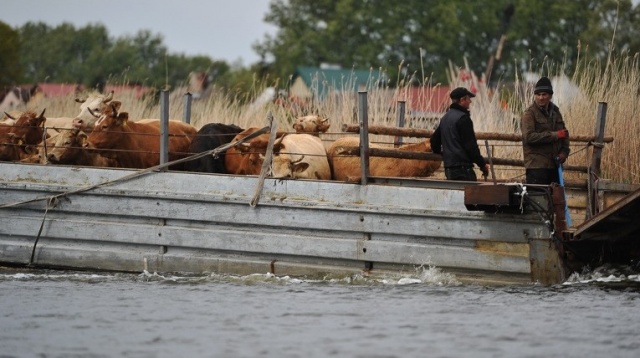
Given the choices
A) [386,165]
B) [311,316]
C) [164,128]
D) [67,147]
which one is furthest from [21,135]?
[311,316]

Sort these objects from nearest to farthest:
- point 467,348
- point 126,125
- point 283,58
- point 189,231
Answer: point 467,348
point 189,231
point 126,125
point 283,58

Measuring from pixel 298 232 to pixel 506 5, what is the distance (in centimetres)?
5543

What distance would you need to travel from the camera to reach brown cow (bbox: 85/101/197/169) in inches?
708

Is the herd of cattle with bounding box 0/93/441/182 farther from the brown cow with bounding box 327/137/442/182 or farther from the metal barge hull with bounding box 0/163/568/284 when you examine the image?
the metal barge hull with bounding box 0/163/568/284

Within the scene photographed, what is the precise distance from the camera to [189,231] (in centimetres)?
1673

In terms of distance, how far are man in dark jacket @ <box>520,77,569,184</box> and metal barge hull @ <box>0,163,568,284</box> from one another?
2.59 ft

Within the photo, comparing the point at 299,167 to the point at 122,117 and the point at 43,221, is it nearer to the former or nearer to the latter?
the point at 122,117

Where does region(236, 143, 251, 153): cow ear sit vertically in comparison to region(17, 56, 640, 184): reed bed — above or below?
below

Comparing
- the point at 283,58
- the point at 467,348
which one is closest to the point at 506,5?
the point at 283,58

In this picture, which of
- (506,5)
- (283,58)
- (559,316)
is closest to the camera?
(559,316)

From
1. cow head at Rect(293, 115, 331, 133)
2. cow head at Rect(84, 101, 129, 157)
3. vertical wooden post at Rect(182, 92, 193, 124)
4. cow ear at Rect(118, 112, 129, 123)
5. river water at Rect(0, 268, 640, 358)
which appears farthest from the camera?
vertical wooden post at Rect(182, 92, 193, 124)

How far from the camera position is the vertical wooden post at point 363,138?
53.1 feet

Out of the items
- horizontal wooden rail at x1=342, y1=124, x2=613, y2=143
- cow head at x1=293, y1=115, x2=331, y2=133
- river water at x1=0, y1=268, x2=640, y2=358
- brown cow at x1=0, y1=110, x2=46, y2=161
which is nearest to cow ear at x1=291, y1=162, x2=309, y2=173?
horizontal wooden rail at x1=342, y1=124, x2=613, y2=143

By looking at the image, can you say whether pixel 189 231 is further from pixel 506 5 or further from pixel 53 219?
pixel 506 5
